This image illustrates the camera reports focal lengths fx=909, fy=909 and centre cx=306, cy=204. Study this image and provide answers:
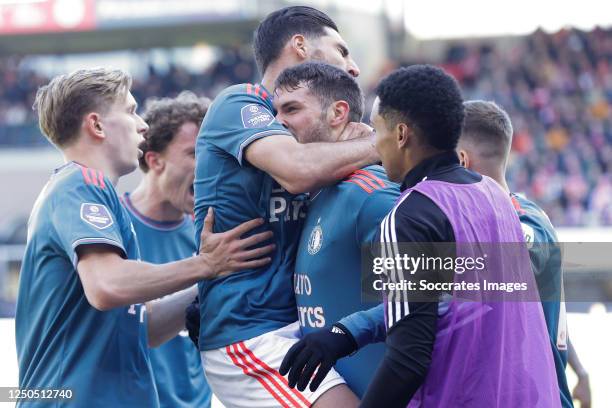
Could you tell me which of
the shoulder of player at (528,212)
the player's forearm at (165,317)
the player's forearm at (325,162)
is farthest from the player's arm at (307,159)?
the player's forearm at (165,317)

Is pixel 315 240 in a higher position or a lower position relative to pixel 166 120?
lower

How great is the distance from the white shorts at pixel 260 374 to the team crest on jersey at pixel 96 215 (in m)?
0.63

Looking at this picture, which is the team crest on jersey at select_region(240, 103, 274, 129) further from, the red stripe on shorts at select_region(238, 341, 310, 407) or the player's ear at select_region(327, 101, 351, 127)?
the red stripe on shorts at select_region(238, 341, 310, 407)

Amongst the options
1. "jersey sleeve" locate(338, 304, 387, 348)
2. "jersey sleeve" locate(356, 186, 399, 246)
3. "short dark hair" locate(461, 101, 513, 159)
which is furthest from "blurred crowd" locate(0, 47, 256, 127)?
"jersey sleeve" locate(338, 304, 387, 348)

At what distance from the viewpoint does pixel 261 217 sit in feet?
11.5

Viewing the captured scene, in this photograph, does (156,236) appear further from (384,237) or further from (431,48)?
(431,48)

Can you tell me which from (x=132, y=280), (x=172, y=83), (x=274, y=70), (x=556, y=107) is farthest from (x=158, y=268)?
(x=172, y=83)

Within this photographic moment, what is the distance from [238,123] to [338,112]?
0.39 metres

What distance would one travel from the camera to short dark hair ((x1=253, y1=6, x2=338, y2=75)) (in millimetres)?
4043

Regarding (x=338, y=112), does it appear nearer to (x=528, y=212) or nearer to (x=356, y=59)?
(x=528, y=212)

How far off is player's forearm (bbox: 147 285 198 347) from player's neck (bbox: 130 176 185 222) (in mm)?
832

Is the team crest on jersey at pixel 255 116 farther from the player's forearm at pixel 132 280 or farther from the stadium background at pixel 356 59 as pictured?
the stadium background at pixel 356 59

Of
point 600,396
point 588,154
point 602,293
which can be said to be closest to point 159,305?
point 600,396

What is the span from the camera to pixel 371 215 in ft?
10.3
